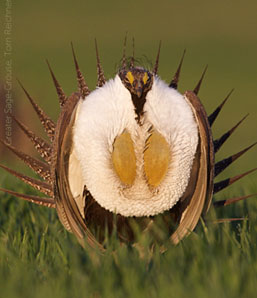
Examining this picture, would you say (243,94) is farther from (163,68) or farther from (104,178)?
(104,178)

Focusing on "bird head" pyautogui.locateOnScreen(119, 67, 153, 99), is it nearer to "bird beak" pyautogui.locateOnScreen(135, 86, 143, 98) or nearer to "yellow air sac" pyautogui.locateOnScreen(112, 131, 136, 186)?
"bird beak" pyautogui.locateOnScreen(135, 86, 143, 98)

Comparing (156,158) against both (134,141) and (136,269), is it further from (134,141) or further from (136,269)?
(136,269)

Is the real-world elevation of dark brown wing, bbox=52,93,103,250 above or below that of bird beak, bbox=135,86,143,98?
below

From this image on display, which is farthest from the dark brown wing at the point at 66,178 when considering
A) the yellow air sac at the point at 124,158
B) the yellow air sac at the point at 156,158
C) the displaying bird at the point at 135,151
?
the yellow air sac at the point at 156,158

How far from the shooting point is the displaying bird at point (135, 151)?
8.97 feet

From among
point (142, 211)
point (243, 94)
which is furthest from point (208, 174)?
point (243, 94)

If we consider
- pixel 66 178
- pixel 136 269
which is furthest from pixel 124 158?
pixel 136 269

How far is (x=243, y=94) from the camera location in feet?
59.4

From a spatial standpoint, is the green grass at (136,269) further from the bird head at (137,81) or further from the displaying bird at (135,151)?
the bird head at (137,81)

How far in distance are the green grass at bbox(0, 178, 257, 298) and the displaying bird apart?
6.2 inches

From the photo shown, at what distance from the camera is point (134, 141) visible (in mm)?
2732

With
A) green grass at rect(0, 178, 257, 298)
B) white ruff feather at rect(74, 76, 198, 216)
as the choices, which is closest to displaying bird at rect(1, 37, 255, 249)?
white ruff feather at rect(74, 76, 198, 216)

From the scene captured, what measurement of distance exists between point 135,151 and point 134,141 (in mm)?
43

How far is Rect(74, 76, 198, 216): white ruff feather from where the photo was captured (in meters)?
2.73
